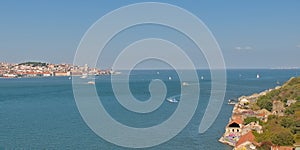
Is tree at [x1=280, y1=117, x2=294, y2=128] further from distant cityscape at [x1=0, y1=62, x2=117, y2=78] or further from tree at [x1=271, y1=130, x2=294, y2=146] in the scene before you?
distant cityscape at [x1=0, y1=62, x2=117, y2=78]

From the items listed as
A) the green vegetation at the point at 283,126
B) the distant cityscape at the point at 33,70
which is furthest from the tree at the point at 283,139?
the distant cityscape at the point at 33,70

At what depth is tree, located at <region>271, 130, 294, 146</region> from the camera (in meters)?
5.12

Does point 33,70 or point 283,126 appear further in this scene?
point 33,70

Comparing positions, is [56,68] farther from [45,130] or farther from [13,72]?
[45,130]

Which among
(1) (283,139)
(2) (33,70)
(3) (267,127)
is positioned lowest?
(1) (283,139)

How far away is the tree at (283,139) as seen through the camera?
5.12m

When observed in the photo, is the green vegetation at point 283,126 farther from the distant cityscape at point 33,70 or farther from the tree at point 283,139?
the distant cityscape at point 33,70

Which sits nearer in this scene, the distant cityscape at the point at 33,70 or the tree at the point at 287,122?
the tree at the point at 287,122

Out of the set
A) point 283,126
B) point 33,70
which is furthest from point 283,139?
point 33,70

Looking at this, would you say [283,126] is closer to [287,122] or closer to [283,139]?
[287,122]

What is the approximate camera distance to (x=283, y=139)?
5.16 m

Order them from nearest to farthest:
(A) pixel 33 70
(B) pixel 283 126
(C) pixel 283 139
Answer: (C) pixel 283 139
(B) pixel 283 126
(A) pixel 33 70

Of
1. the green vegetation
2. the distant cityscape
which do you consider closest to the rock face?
the green vegetation

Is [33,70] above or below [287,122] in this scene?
above
